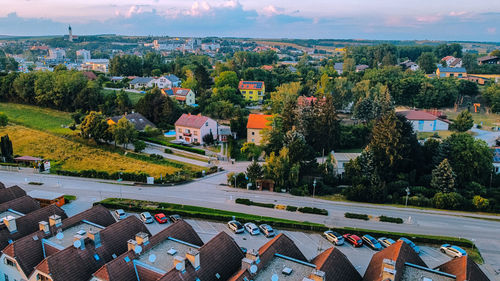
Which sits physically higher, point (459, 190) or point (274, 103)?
point (274, 103)

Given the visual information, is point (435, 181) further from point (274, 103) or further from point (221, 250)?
point (274, 103)

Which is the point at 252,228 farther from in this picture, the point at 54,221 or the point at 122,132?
the point at 122,132

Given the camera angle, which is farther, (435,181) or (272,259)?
(435,181)

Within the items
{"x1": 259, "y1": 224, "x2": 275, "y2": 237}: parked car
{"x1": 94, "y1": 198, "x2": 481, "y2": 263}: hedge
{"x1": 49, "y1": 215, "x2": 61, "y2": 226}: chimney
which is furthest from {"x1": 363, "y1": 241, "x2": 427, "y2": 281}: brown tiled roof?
{"x1": 49, "y1": 215, "x2": 61, "y2": 226}: chimney

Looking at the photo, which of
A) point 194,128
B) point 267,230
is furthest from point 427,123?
point 267,230

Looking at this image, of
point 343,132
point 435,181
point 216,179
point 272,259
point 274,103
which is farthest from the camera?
point 274,103

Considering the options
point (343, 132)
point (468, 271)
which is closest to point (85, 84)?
point (343, 132)

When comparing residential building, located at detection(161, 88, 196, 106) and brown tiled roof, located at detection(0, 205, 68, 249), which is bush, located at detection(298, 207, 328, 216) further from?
residential building, located at detection(161, 88, 196, 106)
